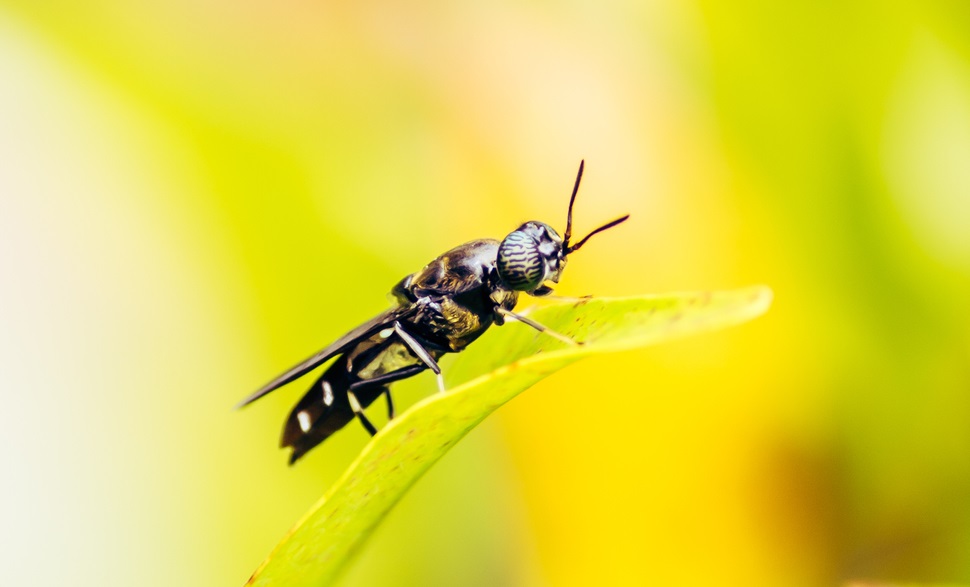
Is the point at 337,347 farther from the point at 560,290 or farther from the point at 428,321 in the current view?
the point at 560,290

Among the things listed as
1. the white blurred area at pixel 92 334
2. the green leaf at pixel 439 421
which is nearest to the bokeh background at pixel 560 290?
the white blurred area at pixel 92 334

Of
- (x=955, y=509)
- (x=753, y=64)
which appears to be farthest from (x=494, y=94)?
(x=955, y=509)

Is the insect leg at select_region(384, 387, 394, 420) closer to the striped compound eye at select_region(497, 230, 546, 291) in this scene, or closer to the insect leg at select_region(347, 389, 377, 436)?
the insect leg at select_region(347, 389, 377, 436)

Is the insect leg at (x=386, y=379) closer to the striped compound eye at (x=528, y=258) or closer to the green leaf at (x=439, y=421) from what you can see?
the striped compound eye at (x=528, y=258)

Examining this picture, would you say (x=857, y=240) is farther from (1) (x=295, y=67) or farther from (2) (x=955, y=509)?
(1) (x=295, y=67)

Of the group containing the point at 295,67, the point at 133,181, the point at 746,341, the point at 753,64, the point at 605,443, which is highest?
the point at 295,67

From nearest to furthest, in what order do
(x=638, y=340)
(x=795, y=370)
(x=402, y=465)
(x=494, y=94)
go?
(x=638, y=340), (x=402, y=465), (x=795, y=370), (x=494, y=94)

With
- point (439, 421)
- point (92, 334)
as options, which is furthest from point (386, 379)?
point (439, 421)
